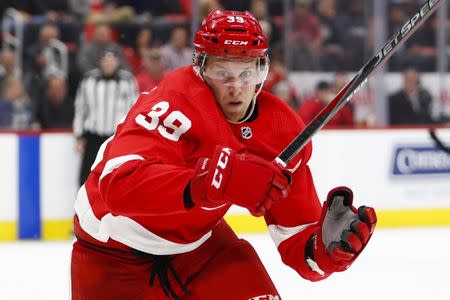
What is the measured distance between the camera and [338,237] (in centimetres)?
237

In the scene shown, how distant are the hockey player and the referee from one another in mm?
3661

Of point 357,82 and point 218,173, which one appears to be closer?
point 218,173

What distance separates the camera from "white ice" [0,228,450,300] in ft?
13.4

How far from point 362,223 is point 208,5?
4.90m

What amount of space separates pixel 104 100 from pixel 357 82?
4099mm

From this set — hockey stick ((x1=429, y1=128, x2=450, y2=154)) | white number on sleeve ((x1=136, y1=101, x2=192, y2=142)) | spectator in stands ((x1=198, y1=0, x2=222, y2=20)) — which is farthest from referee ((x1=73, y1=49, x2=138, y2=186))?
white number on sleeve ((x1=136, y1=101, x2=192, y2=142))

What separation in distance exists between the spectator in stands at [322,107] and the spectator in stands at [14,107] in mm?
2033

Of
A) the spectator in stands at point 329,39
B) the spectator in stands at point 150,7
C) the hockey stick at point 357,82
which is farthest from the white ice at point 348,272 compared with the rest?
the spectator in stands at point 150,7

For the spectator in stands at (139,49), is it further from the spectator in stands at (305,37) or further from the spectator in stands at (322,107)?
→ the spectator in stands at (322,107)

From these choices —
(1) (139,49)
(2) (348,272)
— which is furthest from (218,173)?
(1) (139,49)

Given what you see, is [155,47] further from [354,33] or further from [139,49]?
[354,33]

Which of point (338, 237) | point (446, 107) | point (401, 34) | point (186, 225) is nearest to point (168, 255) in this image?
point (186, 225)

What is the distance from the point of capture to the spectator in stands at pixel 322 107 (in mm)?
6805

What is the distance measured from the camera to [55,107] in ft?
21.7
